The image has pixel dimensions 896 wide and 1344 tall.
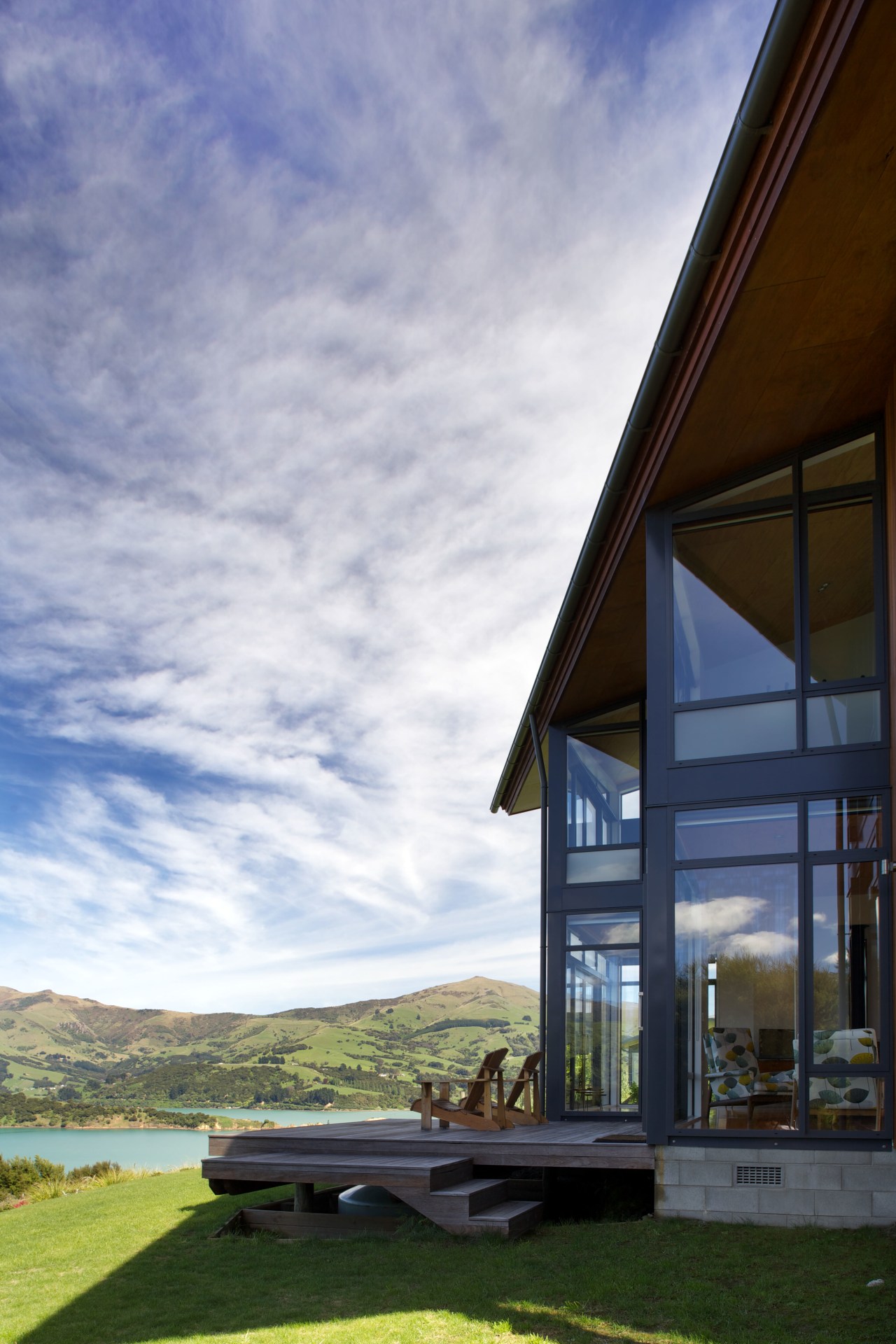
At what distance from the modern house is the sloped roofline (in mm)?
19

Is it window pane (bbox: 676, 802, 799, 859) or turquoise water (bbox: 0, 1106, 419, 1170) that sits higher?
window pane (bbox: 676, 802, 799, 859)

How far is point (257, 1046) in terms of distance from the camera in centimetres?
5509

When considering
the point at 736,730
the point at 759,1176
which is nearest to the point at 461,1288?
the point at 759,1176

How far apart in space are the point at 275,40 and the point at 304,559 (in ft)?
65.1

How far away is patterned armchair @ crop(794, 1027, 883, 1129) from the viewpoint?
700cm

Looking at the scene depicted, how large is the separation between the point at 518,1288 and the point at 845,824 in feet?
13.1

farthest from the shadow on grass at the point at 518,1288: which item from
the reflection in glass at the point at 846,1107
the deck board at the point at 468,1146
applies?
the reflection in glass at the point at 846,1107

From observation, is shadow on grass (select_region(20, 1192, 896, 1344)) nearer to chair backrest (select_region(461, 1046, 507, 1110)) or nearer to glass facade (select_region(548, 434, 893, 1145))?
glass facade (select_region(548, 434, 893, 1145))

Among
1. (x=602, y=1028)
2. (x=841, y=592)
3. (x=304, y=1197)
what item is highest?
(x=841, y=592)

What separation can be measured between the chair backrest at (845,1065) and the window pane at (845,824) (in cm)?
131

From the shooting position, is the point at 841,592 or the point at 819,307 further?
the point at 841,592

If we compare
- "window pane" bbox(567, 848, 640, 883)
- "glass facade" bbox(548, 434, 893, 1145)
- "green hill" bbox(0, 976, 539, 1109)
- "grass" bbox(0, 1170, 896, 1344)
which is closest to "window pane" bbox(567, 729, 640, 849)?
"window pane" bbox(567, 848, 640, 883)

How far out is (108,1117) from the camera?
97.2ft

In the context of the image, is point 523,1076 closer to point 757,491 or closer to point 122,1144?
point 757,491
